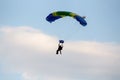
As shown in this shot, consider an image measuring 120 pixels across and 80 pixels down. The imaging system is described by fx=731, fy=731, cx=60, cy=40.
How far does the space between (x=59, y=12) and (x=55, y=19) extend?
1.48m

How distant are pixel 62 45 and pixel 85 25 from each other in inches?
212

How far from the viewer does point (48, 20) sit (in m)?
127

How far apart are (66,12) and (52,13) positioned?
2.55m

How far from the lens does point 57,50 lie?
125812 millimetres

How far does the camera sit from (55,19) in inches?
5025

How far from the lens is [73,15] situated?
12594cm

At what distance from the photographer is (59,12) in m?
127

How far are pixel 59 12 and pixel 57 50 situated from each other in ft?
22.1

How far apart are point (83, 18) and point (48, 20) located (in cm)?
620

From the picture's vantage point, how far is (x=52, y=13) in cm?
12750

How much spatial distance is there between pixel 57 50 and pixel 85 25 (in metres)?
6.50

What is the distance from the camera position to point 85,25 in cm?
12475

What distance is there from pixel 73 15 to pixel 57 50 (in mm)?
6626
